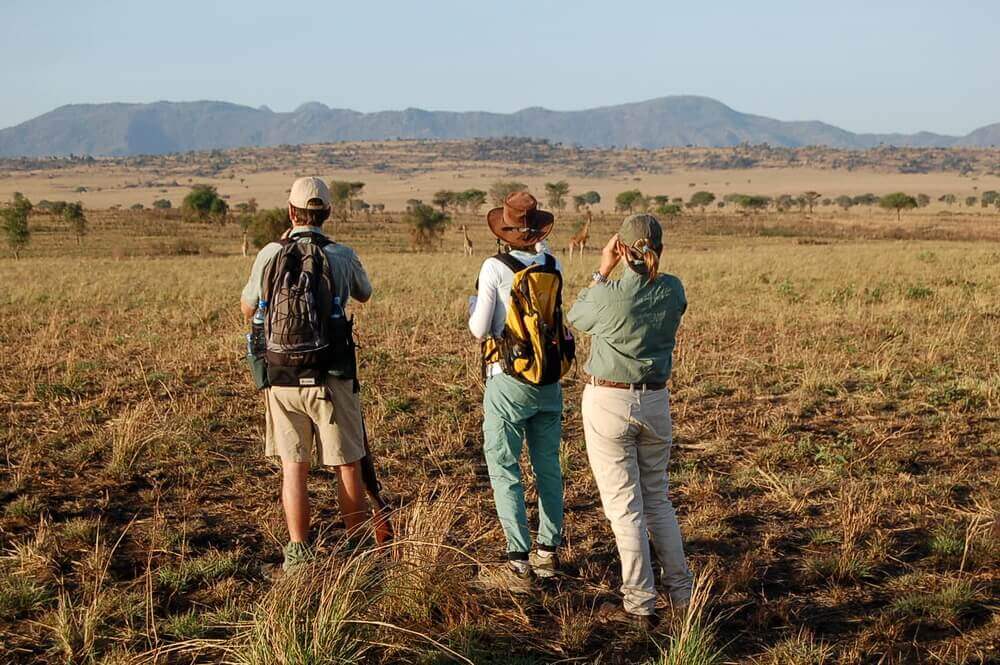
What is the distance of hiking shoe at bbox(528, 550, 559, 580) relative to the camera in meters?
4.42

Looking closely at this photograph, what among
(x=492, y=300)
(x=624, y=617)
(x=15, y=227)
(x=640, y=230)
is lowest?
Answer: (x=15, y=227)

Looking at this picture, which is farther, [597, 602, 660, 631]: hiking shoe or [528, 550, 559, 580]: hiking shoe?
[528, 550, 559, 580]: hiking shoe

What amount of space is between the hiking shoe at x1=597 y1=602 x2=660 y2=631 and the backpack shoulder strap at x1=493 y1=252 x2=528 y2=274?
1.72m

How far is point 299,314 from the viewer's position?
4176mm

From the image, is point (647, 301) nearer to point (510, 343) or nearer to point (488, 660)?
point (510, 343)

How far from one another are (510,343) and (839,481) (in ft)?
9.94

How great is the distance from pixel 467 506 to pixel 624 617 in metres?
1.47

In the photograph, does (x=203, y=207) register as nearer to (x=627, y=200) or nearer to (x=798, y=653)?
(x=627, y=200)

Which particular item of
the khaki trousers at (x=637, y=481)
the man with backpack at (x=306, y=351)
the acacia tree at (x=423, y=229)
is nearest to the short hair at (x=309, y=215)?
the man with backpack at (x=306, y=351)

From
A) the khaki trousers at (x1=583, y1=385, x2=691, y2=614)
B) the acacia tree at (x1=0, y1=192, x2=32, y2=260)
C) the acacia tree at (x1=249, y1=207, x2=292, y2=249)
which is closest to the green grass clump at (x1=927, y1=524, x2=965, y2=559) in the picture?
the khaki trousers at (x1=583, y1=385, x2=691, y2=614)

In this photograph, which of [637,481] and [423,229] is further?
[423,229]

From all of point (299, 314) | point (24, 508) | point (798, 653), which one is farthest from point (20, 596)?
point (798, 653)

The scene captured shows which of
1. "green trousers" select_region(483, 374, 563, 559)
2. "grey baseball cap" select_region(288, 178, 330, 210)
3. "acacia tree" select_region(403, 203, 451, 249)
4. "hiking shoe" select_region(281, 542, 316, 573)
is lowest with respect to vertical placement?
"acacia tree" select_region(403, 203, 451, 249)

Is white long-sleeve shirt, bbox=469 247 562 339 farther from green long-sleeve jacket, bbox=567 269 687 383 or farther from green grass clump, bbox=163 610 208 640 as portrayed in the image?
green grass clump, bbox=163 610 208 640
